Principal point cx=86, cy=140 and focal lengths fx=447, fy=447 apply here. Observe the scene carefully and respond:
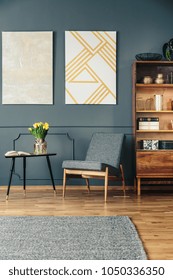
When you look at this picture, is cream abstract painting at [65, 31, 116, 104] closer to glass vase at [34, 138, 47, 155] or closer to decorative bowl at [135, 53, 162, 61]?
decorative bowl at [135, 53, 162, 61]

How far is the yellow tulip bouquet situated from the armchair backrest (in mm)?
571

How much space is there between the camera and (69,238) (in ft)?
10.1

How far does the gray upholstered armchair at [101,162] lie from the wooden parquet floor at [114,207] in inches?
9.0

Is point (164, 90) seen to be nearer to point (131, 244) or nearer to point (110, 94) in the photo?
point (110, 94)

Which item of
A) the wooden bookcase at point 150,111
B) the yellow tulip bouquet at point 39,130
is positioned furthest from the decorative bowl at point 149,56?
the yellow tulip bouquet at point 39,130

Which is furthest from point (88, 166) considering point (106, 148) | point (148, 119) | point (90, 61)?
point (90, 61)

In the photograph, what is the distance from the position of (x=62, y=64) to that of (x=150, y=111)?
4.13 ft

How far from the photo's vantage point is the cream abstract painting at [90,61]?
5.61 metres

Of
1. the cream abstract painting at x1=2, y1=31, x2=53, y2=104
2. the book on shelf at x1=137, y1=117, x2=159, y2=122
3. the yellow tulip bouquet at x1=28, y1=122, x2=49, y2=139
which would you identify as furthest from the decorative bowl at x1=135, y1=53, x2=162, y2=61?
the yellow tulip bouquet at x1=28, y1=122, x2=49, y2=139

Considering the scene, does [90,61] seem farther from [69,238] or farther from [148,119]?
[69,238]

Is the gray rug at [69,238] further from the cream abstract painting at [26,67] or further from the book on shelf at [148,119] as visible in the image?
the cream abstract painting at [26,67]

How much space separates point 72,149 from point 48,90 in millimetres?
804

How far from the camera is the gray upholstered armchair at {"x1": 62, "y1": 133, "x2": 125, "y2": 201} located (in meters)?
4.81
